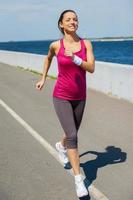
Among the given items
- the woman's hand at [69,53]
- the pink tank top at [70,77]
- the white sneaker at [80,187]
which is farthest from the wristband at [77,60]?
the white sneaker at [80,187]

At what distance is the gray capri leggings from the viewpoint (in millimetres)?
5953

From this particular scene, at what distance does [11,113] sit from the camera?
12.0m

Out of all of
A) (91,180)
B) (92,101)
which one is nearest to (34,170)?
(91,180)

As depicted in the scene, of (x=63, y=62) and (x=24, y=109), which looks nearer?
(x=63, y=62)

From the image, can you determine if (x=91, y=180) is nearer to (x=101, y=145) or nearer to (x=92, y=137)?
(x=101, y=145)

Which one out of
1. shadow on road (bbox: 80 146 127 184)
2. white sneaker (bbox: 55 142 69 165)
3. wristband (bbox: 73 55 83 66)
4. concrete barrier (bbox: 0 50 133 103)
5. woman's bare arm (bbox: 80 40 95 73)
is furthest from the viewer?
concrete barrier (bbox: 0 50 133 103)

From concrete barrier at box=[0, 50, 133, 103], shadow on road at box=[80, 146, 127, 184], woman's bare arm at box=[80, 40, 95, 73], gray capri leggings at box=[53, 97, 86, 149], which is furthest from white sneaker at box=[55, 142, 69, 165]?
concrete barrier at box=[0, 50, 133, 103]

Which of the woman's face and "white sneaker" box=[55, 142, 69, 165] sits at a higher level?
the woman's face

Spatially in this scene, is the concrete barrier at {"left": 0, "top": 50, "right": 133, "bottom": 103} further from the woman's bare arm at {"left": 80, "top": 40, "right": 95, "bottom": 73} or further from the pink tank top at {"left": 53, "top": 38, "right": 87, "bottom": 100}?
the woman's bare arm at {"left": 80, "top": 40, "right": 95, "bottom": 73}

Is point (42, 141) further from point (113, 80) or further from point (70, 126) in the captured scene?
point (113, 80)

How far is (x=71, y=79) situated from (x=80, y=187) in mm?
1244

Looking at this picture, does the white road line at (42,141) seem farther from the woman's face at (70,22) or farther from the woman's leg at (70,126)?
the woman's face at (70,22)

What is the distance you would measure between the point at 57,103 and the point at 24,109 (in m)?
6.50

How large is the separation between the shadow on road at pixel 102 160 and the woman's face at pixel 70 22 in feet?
6.05
